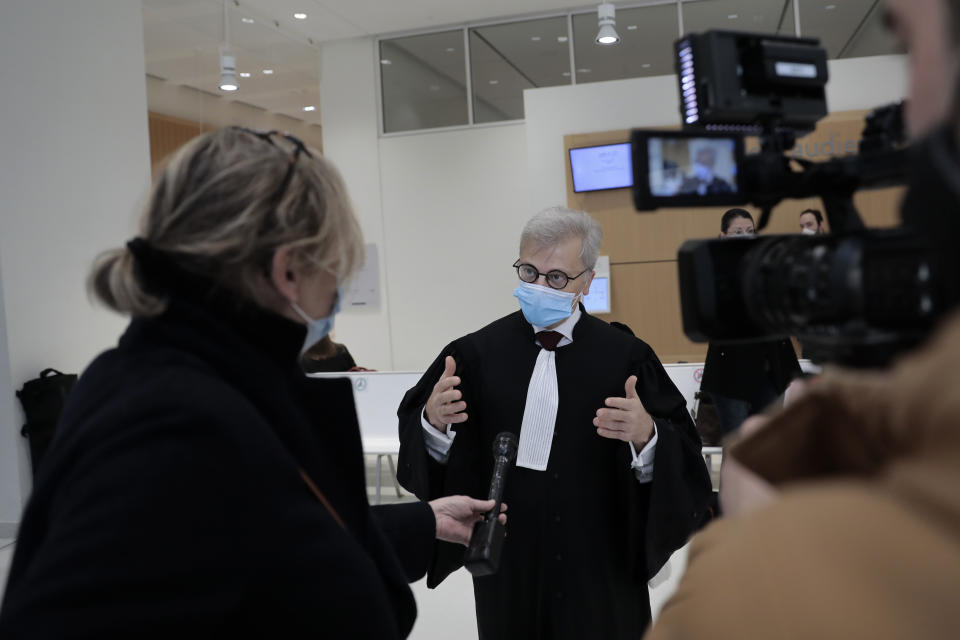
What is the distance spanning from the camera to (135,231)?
117 centimetres

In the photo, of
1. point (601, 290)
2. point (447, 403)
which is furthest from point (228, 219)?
point (601, 290)

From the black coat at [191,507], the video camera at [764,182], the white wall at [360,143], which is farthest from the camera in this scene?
the white wall at [360,143]

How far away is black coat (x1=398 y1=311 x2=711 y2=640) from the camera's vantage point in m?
1.99

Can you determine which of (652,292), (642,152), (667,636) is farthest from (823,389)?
(652,292)

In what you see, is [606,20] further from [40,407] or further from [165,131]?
[40,407]

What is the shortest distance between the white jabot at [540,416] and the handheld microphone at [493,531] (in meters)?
0.22

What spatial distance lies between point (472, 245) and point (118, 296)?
775 cm

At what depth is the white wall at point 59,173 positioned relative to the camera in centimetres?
510

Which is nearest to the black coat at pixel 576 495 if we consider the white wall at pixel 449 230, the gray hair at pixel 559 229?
the gray hair at pixel 559 229

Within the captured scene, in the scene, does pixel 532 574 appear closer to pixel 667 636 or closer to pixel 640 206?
pixel 640 206

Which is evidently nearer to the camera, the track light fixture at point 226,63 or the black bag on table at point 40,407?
the black bag on table at point 40,407

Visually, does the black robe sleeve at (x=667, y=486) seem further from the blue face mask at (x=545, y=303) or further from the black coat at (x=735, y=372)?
the black coat at (x=735, y=372)

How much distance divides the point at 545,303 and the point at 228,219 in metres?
1.26

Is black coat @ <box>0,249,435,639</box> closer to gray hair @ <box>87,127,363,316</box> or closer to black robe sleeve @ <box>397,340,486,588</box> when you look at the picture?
gray hair @ <box>87,127,363,316</box>
